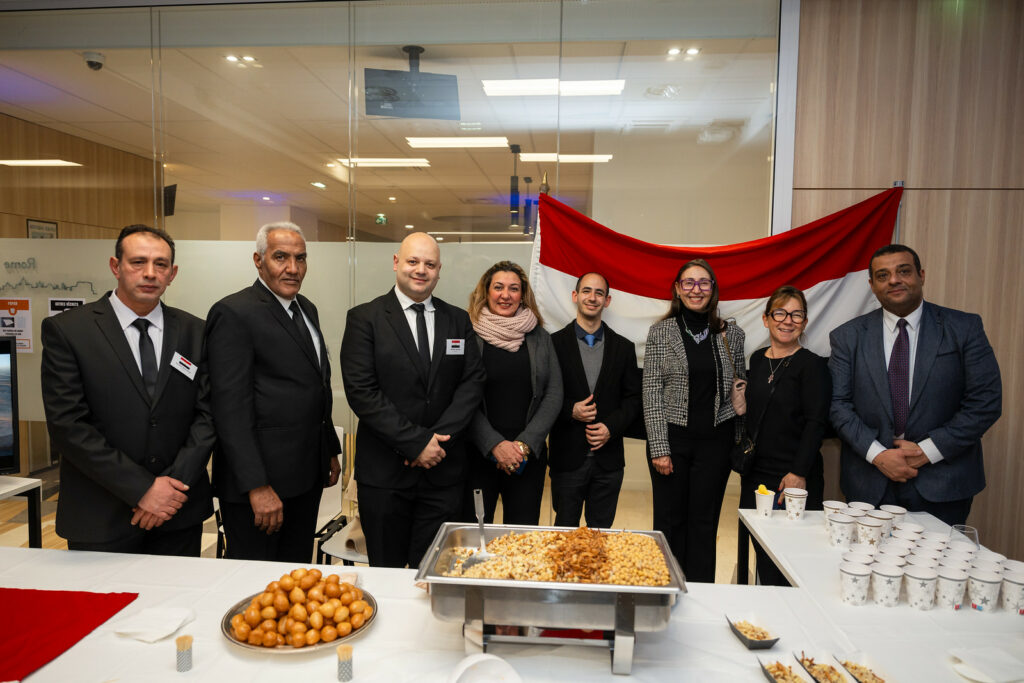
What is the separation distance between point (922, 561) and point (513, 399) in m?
1.71

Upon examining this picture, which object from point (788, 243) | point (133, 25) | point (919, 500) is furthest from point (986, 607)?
point (133, 25)

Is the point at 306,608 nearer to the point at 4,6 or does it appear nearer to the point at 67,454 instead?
the point at 67,454

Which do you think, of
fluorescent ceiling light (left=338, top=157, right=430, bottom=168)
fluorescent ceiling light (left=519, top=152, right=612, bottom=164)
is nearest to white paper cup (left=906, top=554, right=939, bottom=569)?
fluorescent ceiling light (left=519, top=152, right=612, bottom=164)

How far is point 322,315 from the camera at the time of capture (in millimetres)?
3936

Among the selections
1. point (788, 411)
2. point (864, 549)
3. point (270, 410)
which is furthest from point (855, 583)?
point (270, 410)

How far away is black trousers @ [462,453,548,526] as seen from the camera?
2.91 m

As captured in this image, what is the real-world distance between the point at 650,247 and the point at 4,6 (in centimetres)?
460

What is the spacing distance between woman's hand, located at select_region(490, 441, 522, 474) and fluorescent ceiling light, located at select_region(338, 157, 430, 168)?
2.03 meters

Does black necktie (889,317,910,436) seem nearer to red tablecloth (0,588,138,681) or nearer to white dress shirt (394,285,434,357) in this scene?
white dress shirt (394,285,434,357)

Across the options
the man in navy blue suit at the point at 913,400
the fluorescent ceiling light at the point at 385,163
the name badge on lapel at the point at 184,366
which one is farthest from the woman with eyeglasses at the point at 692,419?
the name badge on lapel at the point at 184,366

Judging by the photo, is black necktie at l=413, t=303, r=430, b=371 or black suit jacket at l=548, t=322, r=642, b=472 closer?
black necktie at l=413, t=303, r=430, b=371

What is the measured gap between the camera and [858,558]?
1.73m

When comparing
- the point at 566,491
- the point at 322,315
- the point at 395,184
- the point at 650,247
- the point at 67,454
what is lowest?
the point at 566,491

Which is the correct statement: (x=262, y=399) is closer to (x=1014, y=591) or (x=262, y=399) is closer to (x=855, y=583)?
(x=855, y=583)
